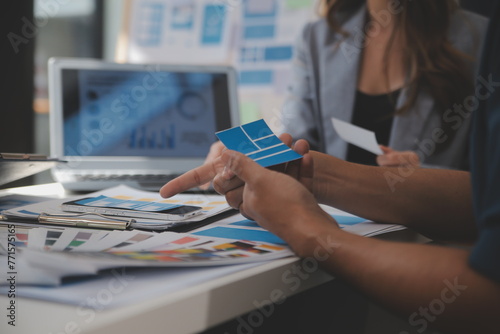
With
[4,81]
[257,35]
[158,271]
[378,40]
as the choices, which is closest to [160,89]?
[4,81]

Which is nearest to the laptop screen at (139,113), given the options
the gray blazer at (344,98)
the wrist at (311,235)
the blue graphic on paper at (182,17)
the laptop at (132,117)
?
the laptop at (132,117)

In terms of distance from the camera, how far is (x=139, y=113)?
1.34 m

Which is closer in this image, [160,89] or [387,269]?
[387,269]

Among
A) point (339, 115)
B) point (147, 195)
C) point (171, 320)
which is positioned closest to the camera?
point (171, 320)

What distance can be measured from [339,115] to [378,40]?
28cm

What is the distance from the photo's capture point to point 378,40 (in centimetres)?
159

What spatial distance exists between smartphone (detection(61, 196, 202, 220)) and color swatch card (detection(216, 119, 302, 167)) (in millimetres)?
114

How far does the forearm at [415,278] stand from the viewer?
479mm

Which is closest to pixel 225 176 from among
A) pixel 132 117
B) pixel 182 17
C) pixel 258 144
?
pixel 258 144

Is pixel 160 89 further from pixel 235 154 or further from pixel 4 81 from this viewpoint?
pixel 235 154

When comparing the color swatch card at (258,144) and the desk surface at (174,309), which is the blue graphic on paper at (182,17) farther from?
the desk surface at (174,309)

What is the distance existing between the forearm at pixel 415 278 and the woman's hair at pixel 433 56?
3.18 ft

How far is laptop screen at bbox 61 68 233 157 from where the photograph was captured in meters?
1.29

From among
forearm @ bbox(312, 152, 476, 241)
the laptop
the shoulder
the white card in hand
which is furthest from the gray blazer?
forearm @ bbox(312, 152, 476, 241)
